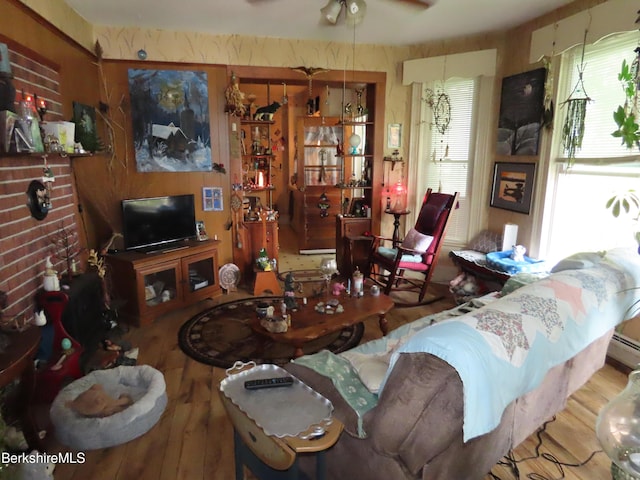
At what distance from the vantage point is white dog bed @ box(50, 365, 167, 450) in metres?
2.05

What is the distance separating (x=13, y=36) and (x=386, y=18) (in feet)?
9.15

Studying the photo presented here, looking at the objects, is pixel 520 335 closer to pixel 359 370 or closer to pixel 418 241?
pixel 359 370

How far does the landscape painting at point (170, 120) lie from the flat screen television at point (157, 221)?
18.5 inches

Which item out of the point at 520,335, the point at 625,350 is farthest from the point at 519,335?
the point at 625,350

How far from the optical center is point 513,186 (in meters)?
3.88

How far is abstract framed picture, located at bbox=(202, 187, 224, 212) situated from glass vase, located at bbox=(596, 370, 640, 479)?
3.75 metres

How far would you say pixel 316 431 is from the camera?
4.18 ft

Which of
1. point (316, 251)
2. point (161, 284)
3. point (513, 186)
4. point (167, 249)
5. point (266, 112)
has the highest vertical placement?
point (266, 112)

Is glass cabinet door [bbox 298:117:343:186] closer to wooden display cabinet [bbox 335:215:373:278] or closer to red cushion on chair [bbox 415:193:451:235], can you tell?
wooden display cabinet [bbox 335:215:373:278]

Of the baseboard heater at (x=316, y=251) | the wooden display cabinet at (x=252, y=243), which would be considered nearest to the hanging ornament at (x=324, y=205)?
the baseboard heater at (x=316, y=251)

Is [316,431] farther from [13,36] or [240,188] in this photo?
[240,188]

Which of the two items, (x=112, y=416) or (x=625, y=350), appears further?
(x=625, y=350)

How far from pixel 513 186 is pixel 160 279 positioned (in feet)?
11.3

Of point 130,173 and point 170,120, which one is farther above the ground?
point 170,120
